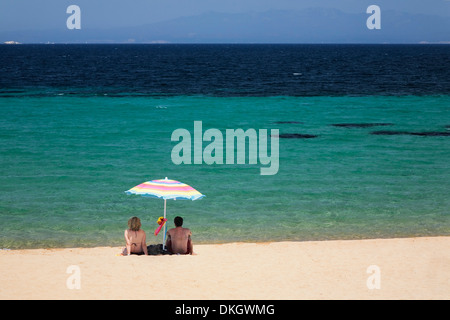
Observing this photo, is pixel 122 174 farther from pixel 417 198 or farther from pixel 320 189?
pixel 417 198

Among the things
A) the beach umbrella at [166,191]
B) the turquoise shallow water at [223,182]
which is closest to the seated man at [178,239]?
the beach umbrella at [166,191]

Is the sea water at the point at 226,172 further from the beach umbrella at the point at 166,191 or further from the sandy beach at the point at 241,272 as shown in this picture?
the beach umbrella at the point at 166,191

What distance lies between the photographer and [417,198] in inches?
697

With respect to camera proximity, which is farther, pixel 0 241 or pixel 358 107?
pixel 358 107

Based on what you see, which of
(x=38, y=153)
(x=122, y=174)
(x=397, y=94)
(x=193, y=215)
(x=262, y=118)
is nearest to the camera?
(x=193, y=215)

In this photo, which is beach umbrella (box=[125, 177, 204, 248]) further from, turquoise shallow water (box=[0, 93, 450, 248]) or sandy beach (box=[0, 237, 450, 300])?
turquoise shallow water (box=[0, 93, 450, 248])

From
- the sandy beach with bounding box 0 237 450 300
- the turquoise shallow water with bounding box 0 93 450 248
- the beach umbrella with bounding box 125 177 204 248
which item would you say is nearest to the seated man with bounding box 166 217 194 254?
the sandy beach with bounding box 0 237 450 300

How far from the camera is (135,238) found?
11523 mm

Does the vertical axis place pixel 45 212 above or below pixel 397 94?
below

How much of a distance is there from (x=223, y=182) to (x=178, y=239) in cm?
806

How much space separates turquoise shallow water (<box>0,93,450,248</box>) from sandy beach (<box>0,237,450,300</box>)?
1509 mm
